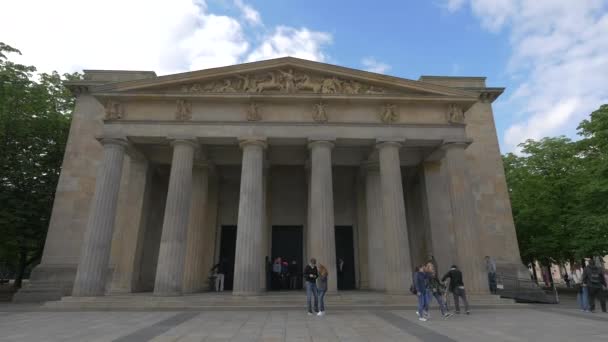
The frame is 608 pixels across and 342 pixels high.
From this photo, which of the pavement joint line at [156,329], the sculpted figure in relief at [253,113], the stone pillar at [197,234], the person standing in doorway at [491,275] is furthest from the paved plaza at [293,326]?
the sculpted figure in relief at [253,113]

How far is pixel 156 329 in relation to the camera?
10039 mm

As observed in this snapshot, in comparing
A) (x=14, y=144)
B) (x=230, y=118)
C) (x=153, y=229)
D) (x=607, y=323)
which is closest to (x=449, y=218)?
(x=607, y=323)

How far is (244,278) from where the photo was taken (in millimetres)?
16531

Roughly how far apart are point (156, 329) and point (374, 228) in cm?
1451

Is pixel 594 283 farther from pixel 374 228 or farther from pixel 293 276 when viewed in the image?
pixel 293 276

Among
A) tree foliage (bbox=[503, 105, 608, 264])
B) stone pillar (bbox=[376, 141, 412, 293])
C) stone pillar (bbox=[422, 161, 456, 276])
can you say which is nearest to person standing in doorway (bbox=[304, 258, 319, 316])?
stone pillar (bbox=[376, 141, 412, 293])

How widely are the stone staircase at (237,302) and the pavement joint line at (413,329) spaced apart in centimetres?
268

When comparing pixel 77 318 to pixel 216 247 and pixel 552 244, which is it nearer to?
pixel 216 247

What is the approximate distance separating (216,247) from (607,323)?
21396 mm

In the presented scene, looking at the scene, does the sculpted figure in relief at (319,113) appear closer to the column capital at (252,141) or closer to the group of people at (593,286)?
the column capital at (252,141)

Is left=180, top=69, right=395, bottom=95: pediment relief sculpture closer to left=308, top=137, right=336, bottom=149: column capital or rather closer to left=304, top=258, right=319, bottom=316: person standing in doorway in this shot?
left=308, top=137, right=336, bottom=149: column capital

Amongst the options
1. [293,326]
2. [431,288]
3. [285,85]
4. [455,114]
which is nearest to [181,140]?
[285,85]

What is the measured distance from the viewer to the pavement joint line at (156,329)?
8750mm

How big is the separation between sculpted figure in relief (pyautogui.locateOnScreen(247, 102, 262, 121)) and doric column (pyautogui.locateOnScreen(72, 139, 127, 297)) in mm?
7050
